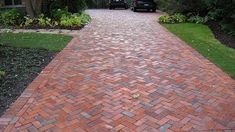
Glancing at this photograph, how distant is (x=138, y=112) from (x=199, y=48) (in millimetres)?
5020

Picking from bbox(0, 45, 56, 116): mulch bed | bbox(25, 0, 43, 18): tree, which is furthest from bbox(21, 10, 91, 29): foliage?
bbox(0, 45, 56, 116): mulch bed

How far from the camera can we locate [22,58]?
761 centimetres

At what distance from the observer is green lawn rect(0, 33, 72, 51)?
360 inches

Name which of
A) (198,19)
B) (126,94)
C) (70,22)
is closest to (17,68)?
(126,94)

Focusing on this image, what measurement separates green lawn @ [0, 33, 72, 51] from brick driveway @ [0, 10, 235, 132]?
0.78m

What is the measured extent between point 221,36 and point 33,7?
8026 millimetres

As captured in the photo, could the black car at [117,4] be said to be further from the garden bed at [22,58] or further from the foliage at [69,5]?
the garden bed at [22,58]

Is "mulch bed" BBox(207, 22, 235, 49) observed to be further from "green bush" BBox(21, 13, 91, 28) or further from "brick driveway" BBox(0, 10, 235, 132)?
"green bush" BBox(21, 13, 91, 28)

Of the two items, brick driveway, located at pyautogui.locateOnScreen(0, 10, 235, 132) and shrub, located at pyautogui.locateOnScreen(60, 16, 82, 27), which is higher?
shrub, located at pyautogui.locateOnScreen(60, 16, 82, 27)

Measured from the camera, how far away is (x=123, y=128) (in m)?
4.25

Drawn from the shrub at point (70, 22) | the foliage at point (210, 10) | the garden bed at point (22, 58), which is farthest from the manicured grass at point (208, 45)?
the garden bed at point (22, 58)

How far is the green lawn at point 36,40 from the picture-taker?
915 centimetres

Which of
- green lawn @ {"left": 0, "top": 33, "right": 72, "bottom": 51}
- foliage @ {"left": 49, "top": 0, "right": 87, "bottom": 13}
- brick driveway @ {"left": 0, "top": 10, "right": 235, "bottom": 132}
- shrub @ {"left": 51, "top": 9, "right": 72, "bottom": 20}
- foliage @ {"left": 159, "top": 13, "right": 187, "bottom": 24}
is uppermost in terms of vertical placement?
foliage @ {"left": 49, "top": 0, "right": 87, "bottom": 13}

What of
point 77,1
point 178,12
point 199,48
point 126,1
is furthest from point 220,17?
point 126,1
